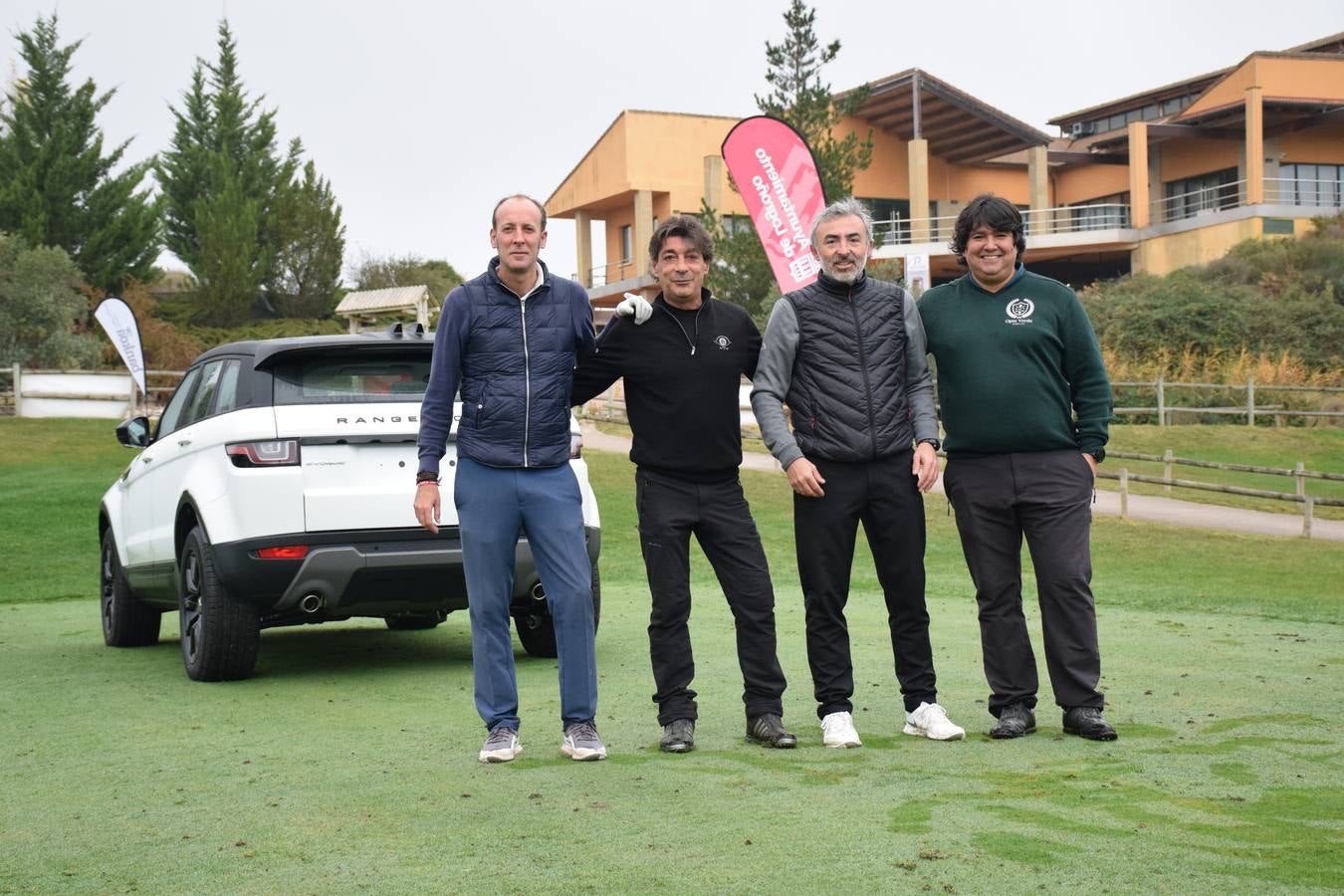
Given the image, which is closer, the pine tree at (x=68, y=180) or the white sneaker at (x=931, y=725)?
the white sneaker at (x=931, y=725)

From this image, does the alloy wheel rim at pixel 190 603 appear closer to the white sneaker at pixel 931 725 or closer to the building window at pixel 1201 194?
the white sneaker at pixel 931 725

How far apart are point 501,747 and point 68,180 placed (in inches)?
1917

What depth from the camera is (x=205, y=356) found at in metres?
7.94

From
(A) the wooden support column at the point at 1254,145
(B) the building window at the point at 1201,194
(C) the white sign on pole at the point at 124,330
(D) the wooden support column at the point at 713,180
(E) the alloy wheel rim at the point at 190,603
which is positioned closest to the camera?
(E) the alloy wheel rim at the point at 190,603

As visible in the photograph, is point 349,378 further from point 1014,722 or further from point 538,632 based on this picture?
point 1014,722

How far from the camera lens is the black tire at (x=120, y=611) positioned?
29.3 feet

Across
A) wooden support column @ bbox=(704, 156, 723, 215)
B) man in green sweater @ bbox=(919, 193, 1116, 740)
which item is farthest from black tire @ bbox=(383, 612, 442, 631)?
wooden support column @ bbox=(704, 156, 723, 215)

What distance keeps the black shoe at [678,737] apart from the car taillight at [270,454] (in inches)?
101

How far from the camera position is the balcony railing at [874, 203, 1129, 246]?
155ft

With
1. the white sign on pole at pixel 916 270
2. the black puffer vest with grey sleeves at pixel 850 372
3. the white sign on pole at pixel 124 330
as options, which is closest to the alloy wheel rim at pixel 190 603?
the black puffer vest with grey sleeves at pixel 850 372

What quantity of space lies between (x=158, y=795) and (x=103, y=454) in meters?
23.8

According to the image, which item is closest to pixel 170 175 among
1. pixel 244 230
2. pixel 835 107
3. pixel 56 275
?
pixel 244 230

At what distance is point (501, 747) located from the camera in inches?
201

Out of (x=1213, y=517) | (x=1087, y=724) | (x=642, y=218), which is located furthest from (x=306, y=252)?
(x=1087, y=724)
